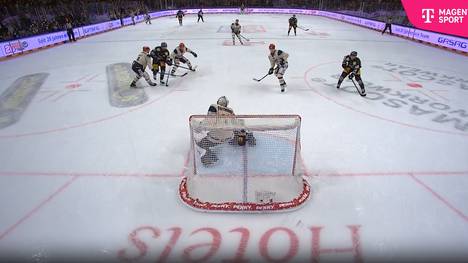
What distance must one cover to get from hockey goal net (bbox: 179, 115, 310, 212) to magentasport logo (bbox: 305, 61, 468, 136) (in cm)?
396

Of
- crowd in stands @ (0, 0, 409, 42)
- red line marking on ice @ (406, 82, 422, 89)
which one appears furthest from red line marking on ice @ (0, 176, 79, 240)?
crowd in stands @ (0, 0, 409, 42)

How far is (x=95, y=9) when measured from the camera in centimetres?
2672

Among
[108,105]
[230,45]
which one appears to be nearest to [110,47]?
[230,45]

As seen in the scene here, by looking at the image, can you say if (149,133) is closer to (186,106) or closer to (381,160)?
(186,106)

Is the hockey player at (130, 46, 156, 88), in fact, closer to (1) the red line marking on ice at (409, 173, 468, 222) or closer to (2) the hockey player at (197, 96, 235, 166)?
(2) the hockey player at (197, 96, 235, 166)

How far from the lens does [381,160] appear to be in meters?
5.48

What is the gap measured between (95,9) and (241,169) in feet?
93.3

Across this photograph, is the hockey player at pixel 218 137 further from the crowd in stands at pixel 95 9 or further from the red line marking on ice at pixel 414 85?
the crowd in stands at pixel 95 9

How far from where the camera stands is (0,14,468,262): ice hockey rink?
12.2ft

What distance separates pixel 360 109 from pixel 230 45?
428 inches

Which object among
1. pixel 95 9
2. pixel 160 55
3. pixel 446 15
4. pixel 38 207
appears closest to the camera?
pixel 38 207

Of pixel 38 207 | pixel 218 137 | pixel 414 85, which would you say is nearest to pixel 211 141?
pixel 218 137

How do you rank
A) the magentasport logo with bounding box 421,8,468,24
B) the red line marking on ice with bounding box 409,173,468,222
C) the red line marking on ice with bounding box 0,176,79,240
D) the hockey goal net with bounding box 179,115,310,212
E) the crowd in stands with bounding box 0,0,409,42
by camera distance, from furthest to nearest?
the crowd in stands with bounding box 0,0,409,42
the magentasport logo with bounding box 421,8,468,24
the hockey goal net with bounding box 179,115,310,212
the red line marking on ice with bounding box 409,173,468,222
the red line marking on ice with bounding box 0,176,79,240

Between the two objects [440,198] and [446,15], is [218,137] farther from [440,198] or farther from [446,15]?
[446,15]
